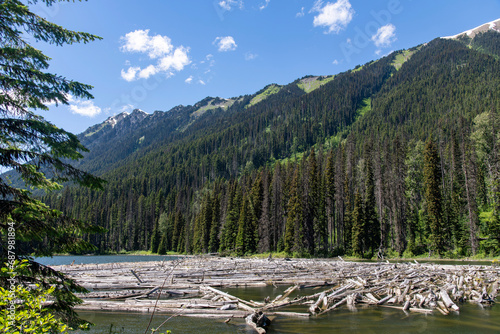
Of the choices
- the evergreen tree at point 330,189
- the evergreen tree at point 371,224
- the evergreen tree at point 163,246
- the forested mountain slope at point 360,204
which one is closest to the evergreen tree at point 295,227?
the forested mountain slope at point 360,204

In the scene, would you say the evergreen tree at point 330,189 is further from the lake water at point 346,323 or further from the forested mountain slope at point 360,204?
the lake water at point 346,323

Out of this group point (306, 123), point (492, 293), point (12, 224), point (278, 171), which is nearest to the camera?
point (12, 224)

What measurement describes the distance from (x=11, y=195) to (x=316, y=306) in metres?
14.4

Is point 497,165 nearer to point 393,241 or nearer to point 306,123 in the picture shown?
point 393,241

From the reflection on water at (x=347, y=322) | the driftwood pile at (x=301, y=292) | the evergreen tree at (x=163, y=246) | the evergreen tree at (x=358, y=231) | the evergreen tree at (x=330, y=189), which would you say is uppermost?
the evergreen tree at (x=330, y=189)

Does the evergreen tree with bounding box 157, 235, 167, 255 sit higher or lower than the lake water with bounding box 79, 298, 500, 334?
lower

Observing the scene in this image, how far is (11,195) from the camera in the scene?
7.77m

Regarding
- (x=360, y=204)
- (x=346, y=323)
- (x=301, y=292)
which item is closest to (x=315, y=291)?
(x=301, y=292)

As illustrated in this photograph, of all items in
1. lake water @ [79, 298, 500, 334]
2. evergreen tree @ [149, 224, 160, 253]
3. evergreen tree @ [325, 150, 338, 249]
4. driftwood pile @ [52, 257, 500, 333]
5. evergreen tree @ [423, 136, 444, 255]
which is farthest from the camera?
evergreen tree @ [149, 224, 160, 253]

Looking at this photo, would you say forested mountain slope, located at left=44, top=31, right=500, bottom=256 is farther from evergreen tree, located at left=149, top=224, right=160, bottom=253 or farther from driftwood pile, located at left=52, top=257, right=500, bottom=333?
driftwood pile, located at left=52, top=257, right=500, bottom=333

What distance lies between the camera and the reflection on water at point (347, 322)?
13.1m

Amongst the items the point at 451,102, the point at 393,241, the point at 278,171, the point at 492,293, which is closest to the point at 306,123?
the point at 451,102

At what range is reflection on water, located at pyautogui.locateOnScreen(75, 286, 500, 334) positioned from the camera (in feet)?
42.8

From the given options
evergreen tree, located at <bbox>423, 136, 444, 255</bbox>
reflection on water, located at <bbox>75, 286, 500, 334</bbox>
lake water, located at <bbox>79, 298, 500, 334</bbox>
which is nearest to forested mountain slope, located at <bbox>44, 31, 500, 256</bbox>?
evergreen tree, located at <bbox>423, 136, 444, 255</bbox>
